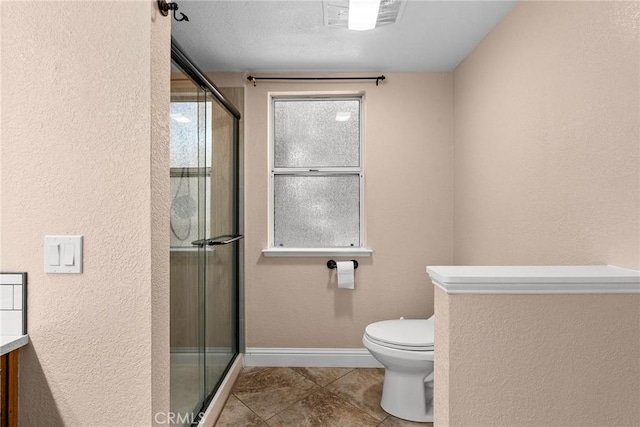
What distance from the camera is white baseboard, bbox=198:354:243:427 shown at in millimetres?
1904

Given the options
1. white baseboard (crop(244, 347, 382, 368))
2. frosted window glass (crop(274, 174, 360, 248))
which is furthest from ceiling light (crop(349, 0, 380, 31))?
white baseboard (crop(244, 347, 382, 368))

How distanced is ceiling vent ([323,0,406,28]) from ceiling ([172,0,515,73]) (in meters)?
0.04

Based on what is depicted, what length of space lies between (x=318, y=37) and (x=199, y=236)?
1393mm

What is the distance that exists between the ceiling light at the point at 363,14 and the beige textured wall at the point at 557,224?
72 cm

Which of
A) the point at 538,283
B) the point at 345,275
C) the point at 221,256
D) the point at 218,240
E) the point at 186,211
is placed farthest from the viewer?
the point at 345,275

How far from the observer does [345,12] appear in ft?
6.43

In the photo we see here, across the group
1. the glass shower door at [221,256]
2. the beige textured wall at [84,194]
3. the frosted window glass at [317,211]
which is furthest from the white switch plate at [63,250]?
the frosted window glass at [317,211]

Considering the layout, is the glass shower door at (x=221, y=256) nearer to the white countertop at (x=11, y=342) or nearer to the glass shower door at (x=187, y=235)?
the glass shower door at (x=187, y=235)

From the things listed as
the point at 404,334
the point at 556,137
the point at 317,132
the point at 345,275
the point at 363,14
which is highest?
the point at 363,14

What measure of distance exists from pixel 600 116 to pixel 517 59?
2.33 ft

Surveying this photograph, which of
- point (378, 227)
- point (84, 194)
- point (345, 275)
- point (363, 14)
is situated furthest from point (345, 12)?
point (345, 275)

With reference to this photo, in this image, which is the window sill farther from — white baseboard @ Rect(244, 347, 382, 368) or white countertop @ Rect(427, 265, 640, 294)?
white countertop @ Rect(427, 265, 640, 294)

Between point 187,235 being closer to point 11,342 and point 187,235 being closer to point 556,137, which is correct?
point 11,342

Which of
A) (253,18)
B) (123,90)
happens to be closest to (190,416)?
(123,90)
